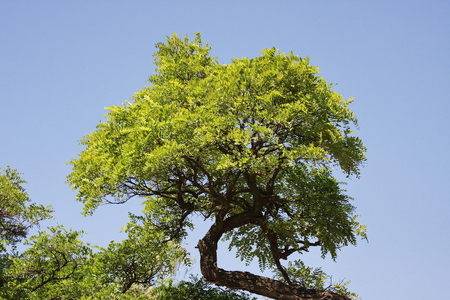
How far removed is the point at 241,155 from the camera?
11.8m

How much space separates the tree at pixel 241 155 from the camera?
11.8m

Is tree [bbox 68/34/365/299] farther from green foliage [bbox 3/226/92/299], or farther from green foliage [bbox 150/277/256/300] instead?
green foliage [bbox 3/226/92/299]

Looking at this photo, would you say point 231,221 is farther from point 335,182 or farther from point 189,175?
point 335,182

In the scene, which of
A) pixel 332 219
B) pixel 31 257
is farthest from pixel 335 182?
pixel 31 257

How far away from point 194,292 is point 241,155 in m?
5.37

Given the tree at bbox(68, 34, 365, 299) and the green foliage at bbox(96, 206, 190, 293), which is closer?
the tree at bbox(68, 34, 365, 299)

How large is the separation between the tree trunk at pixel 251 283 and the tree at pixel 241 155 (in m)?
0.03

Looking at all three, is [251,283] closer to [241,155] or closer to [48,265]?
[241,155]

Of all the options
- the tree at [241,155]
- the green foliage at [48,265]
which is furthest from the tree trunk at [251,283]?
the green foliage at [48,265]

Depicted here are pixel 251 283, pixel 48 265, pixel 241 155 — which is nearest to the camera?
pixel 241 155

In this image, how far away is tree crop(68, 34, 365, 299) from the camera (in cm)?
1176

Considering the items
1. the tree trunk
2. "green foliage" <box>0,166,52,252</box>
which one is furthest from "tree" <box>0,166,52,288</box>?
the tree trunk

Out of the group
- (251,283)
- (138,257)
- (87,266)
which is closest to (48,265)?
(87,266)

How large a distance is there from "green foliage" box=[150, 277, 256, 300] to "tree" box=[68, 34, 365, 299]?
3.77 ft
